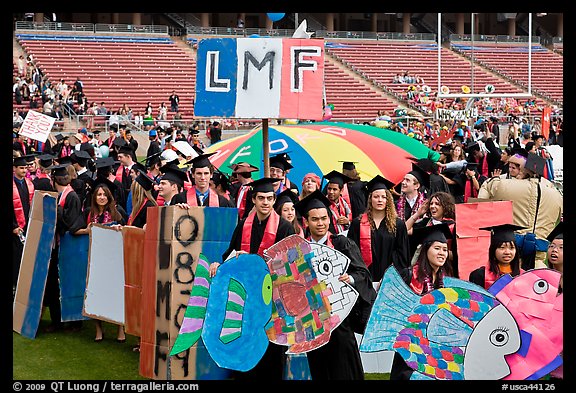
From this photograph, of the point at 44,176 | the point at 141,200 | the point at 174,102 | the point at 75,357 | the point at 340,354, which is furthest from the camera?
the point at 174,102

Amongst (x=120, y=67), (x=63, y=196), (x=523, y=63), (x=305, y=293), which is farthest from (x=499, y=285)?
(x=523, y=63)

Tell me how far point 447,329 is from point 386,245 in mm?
1886

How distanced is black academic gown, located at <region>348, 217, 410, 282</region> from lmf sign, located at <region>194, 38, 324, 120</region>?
3.18 ft

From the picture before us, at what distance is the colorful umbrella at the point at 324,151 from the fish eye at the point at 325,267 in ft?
22.5

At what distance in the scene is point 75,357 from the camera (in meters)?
8.07

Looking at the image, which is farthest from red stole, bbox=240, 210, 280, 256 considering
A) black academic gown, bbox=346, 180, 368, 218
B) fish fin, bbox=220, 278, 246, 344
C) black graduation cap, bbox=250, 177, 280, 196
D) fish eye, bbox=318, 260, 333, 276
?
black academic gown, bbox=346, 180, 368, 218

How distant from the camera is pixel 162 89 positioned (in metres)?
37.9

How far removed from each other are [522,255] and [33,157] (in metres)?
A: 7.30

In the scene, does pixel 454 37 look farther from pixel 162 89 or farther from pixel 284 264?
pixel 284 264

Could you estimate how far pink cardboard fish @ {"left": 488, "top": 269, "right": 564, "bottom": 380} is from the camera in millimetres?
5492

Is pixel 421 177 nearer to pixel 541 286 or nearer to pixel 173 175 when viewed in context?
pixel 173 175

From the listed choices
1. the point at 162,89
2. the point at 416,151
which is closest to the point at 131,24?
the point at 162,89

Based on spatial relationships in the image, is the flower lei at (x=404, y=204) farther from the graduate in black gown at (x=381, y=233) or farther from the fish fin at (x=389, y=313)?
the fish fin at (x=389, y=313)

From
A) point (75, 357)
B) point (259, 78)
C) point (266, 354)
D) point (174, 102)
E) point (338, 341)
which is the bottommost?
point (75, 357)
